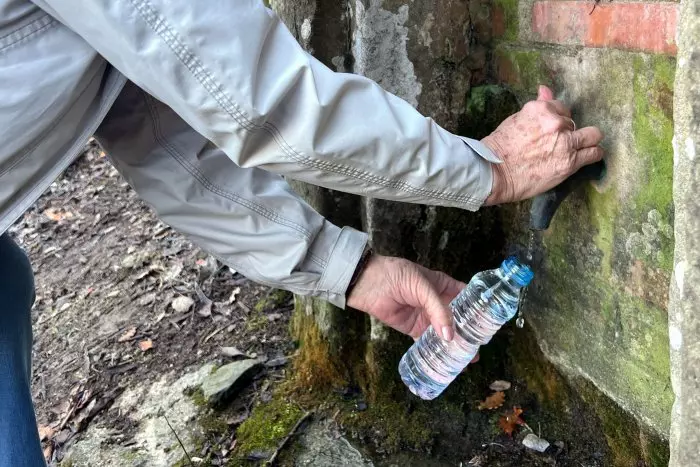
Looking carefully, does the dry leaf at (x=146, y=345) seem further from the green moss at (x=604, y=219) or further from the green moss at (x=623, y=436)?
the green moss at (x=604, y=219)

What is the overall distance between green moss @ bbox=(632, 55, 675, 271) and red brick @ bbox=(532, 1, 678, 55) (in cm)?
4

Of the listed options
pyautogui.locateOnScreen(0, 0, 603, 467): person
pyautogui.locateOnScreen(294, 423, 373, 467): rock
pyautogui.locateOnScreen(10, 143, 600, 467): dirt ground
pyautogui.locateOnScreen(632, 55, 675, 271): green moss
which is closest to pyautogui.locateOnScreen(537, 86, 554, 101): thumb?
pyautogui.locateOnScreen(0, 0, 603, 467): person

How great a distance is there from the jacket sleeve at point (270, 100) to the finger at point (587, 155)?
0.73ft

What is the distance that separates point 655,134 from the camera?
1.48m

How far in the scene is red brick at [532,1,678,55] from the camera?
1.38 metres

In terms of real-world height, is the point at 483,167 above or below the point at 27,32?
below

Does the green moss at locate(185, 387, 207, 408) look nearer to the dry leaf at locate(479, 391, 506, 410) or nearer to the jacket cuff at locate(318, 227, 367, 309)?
the jacket cuff at locate(318, 227, 367, 309)

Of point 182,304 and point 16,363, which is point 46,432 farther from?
point 16,363

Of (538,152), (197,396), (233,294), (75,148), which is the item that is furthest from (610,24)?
(233,294)

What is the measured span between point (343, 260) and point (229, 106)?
0.71 meters

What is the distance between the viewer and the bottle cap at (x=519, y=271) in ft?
6.05

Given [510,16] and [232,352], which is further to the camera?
[232,352]

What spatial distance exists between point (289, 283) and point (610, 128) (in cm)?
93

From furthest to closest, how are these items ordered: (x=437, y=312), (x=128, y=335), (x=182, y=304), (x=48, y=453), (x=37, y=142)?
(x=182, y=304) < (x=128, y=335) < (x=48, y=453) < (x=437, y=312) < (x=37, y=142)
